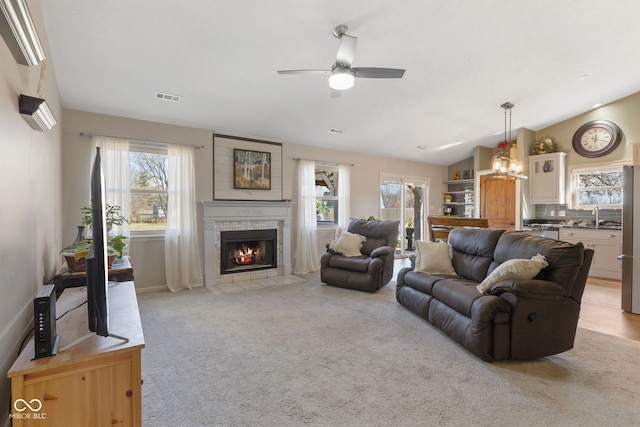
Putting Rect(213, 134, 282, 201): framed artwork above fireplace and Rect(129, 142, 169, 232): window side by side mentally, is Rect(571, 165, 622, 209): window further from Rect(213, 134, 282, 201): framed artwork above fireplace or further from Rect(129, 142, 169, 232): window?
Rect(129, 142, 169, 232): window

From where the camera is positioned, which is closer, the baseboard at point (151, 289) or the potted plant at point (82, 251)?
the potted plant at point (82, 251)

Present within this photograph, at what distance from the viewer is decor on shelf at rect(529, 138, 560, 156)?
627 centimetres

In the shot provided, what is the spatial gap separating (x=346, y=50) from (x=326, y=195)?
4.12 metres

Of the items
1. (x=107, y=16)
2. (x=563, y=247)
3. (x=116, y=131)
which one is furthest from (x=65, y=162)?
(x=563, y=247)

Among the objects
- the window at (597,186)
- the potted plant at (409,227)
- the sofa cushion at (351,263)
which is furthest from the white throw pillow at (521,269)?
the potted plant at (409,227)

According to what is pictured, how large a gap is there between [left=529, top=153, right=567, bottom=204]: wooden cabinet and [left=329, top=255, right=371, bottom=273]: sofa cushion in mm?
4394

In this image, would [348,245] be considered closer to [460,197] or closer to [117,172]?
[117,172]

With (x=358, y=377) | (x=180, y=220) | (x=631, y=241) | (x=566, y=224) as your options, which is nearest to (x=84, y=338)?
(x=358, y=377)

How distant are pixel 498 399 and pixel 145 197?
4759mm

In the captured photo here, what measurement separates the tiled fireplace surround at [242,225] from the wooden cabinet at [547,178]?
209 inches

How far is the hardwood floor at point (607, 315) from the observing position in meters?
3.10

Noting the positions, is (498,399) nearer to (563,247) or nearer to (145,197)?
(563,247)

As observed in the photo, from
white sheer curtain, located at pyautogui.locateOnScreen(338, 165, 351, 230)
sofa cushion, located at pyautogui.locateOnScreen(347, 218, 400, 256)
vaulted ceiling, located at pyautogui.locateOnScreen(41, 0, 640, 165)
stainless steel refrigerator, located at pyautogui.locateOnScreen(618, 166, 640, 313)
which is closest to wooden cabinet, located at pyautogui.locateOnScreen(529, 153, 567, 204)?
vaulted ceiling, located at pyautogui.locateOnScreen(41, 0, 640, 165)

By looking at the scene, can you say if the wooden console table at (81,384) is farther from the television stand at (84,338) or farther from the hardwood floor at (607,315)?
the hardwood floor at (607,315)
